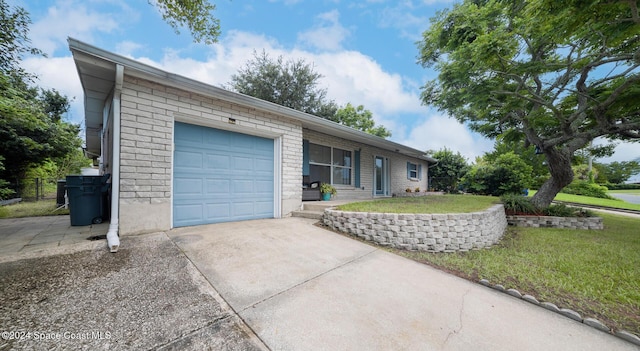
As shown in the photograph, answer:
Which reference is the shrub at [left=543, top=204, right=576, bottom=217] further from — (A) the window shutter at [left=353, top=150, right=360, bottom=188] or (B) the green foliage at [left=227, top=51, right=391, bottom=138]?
(B) the green foliage at [left=227, top=51, right=391, bottom=138]

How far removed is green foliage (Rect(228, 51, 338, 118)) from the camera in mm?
12789

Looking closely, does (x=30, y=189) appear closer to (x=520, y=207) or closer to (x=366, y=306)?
(x=366, y=306)

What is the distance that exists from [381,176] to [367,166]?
160 cm

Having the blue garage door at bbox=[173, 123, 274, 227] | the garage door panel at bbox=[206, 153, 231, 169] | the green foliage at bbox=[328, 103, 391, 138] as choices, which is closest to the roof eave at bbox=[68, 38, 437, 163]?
the blue garage door at bbox=[173, 123, 274, 227]

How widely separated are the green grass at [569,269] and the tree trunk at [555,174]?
90.8 inches

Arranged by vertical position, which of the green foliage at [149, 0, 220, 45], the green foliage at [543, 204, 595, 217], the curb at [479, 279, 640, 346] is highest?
the green foliage at [149, 0, 220, 45]

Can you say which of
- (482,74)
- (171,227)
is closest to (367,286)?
(171,227)

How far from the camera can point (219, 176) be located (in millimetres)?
A: 4457

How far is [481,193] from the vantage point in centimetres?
1231

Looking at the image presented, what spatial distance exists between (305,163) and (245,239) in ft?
12.3

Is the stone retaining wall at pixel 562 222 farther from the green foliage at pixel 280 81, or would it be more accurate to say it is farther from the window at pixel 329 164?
the green foliage at pixel 280 81

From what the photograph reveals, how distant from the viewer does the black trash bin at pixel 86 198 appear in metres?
4.14

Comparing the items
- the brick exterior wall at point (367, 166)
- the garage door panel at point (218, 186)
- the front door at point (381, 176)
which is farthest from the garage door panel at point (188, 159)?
the front door at point (381, 176)

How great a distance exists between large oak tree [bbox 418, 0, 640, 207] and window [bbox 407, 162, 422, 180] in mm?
5198
